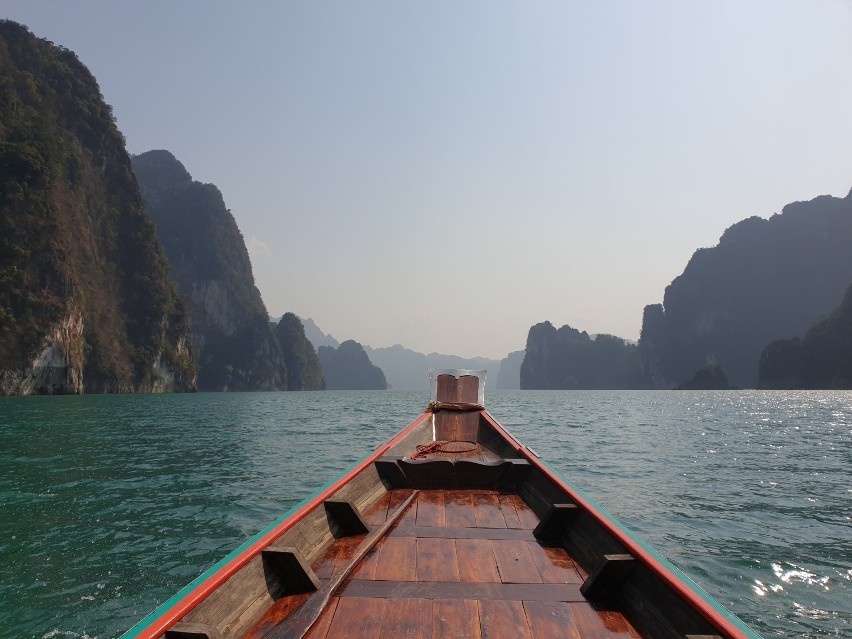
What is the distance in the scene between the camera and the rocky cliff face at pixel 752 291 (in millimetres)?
155250

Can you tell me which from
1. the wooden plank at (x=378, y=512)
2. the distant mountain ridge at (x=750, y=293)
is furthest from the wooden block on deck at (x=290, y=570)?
the distant mountain ridge at (x=750, y=293)

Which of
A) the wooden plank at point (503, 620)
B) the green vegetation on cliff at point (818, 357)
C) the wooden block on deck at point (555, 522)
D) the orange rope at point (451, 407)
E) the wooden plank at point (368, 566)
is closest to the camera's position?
the wooden plank at point (503, 620)

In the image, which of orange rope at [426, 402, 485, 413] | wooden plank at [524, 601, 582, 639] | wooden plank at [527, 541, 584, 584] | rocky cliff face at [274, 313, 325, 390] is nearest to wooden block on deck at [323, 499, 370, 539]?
wooden plank at [527, 541, 584, 584]

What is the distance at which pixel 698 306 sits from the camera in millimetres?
170375

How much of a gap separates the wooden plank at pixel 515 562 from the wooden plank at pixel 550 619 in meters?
0.36

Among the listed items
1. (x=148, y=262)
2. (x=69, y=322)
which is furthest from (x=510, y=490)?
(x=148, y=262)

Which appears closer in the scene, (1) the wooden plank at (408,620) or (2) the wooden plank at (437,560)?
(1) the wooden plank at (408,620)

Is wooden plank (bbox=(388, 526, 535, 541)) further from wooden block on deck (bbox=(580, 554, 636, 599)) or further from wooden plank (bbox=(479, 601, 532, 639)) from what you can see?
wooden plank (bbox=(479, 601, 532, 639))

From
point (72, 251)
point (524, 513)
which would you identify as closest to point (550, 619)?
point (524, 513)

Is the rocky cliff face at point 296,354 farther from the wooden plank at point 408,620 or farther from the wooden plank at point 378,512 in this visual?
the wooden plank at point 408,620

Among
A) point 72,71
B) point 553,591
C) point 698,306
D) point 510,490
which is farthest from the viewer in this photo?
point 698,306

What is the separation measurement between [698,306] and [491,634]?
191156 millimetres

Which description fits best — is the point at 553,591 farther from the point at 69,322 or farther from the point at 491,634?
the point at 69,322

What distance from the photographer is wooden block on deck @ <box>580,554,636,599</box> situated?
3.44m
